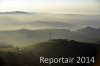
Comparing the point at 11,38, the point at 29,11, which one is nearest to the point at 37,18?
the point at 29,11

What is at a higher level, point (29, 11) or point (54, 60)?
point (29, 11)

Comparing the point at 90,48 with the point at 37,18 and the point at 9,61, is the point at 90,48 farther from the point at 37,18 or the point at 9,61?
the point at 9,61

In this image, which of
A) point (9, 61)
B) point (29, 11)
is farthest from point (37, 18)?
point (9, 61)

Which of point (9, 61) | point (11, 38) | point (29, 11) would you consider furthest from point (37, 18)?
point (9, 61)

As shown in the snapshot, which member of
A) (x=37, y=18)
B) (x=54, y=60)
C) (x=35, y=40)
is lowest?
(x=54, y=60)

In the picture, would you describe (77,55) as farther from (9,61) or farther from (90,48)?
(9,61)

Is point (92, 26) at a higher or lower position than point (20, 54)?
higher
